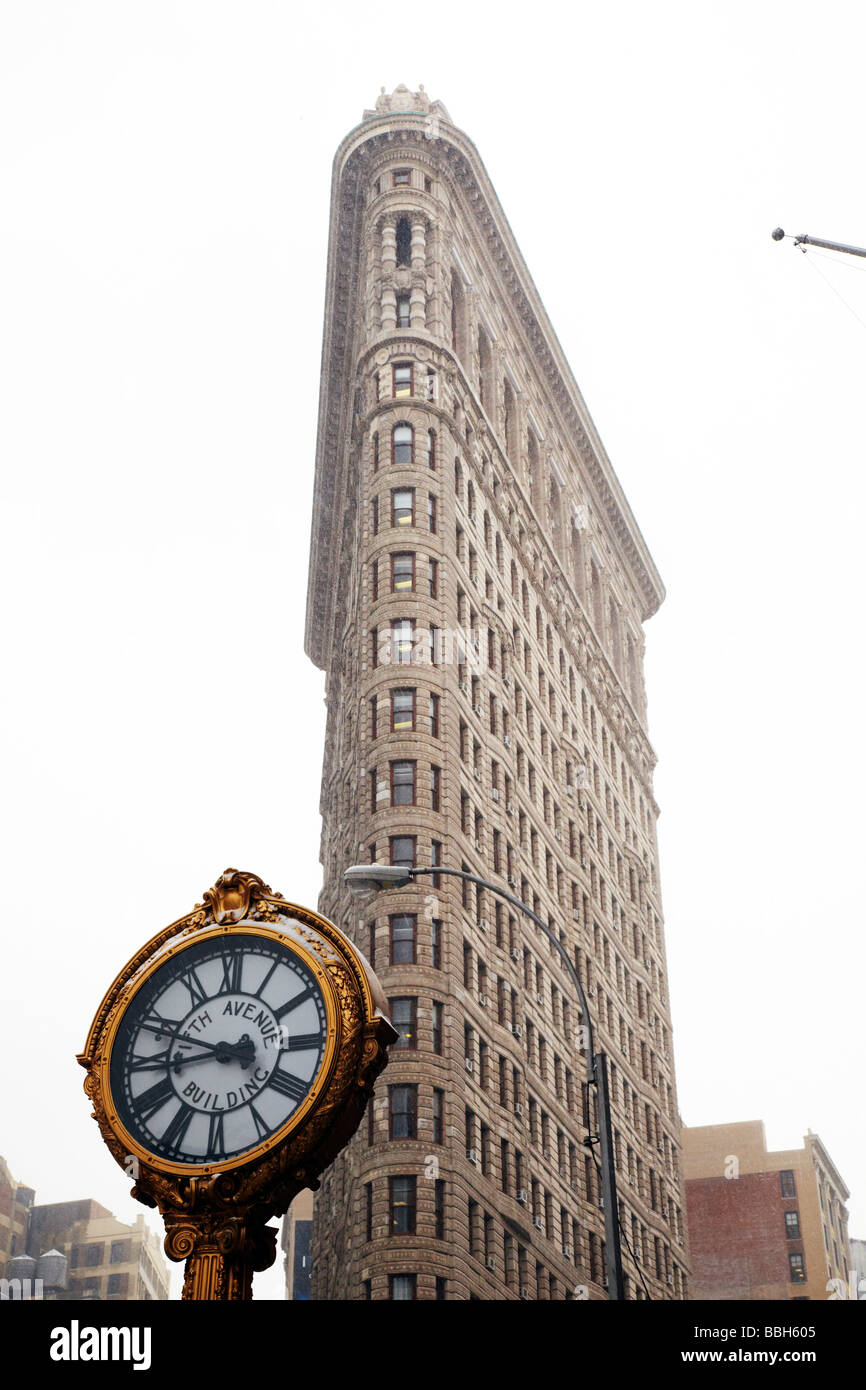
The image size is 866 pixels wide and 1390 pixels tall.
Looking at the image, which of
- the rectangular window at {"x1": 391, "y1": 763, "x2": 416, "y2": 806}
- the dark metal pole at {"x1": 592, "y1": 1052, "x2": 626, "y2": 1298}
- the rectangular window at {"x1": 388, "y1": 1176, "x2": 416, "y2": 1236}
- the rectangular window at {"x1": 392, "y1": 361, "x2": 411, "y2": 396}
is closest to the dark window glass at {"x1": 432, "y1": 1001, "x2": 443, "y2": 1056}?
the rectangular window at {"x1": 388, "y1": 1176, "x2": 416, "y2": 1236}

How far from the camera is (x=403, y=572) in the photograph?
6919cm

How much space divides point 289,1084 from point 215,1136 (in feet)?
1.41

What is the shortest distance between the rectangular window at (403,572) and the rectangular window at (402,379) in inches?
404

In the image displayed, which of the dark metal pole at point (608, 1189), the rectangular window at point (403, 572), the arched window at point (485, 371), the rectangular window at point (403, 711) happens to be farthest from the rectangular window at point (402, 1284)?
the arched window at point (485, 371)

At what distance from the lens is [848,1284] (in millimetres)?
140375

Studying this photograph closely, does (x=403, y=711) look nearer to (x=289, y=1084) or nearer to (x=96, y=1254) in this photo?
(x=289, y=1084)

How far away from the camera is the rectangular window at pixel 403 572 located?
68688 millimetres

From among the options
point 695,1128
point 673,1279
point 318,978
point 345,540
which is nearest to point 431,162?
point 345,540

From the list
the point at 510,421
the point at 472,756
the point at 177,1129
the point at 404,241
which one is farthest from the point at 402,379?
the point at 177,1129

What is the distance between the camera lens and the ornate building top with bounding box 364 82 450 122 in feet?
282

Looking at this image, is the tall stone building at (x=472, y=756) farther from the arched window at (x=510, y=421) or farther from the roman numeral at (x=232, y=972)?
the roman numeral at (x=232, y=972)
